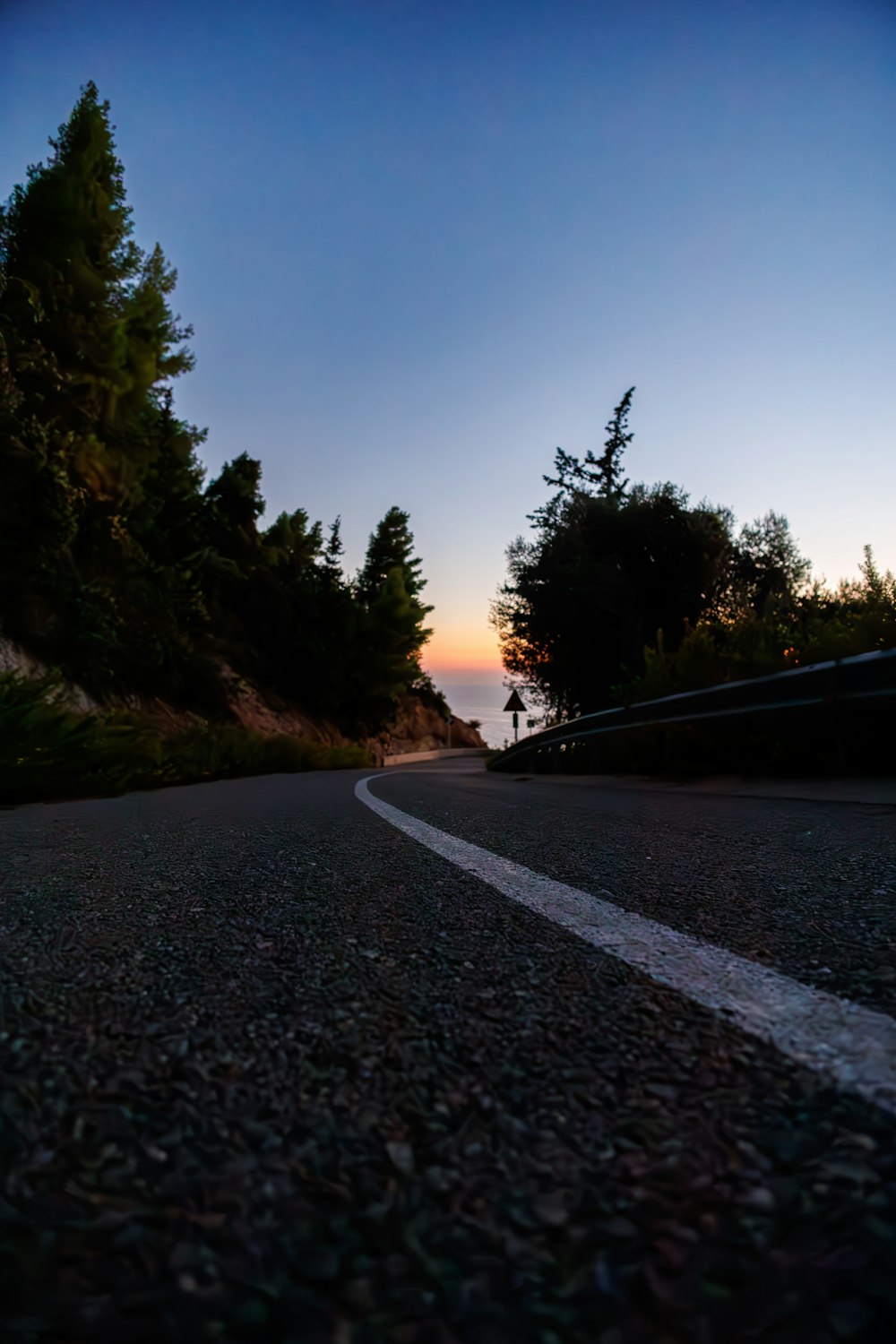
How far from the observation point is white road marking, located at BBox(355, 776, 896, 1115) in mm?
854

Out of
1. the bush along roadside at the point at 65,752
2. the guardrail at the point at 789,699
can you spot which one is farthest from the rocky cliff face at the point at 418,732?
the guardrail at the point at 789,699

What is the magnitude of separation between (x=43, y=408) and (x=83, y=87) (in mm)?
9896

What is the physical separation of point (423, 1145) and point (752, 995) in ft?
2.09

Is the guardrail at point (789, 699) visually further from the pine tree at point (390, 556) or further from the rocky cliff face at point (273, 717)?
the pine tree at point (390, 556)

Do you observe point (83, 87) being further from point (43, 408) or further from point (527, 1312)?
point (527, 1312)

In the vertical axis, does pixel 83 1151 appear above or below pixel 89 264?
below

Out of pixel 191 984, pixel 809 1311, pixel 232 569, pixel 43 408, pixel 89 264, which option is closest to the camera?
pixel 809 1311

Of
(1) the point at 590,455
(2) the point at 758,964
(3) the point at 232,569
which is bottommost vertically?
(2) the point at 758,964

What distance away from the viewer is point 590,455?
30.5 metres

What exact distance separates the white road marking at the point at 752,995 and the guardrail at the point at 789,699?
3.83 m

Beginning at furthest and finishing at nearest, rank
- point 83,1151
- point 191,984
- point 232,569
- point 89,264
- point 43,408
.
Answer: point 232,569 → point 89,264 → point 43,408 → point 191,984 → point 83,1151

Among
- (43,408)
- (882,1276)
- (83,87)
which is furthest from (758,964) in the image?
(83,87)

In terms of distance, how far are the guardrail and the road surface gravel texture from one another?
3.80m

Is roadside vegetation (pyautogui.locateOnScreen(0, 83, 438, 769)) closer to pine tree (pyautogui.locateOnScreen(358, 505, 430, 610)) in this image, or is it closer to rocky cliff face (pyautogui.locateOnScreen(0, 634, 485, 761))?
rocky cliff face (pyautogui.locateOnScreen(0, 634, 485, 761))
